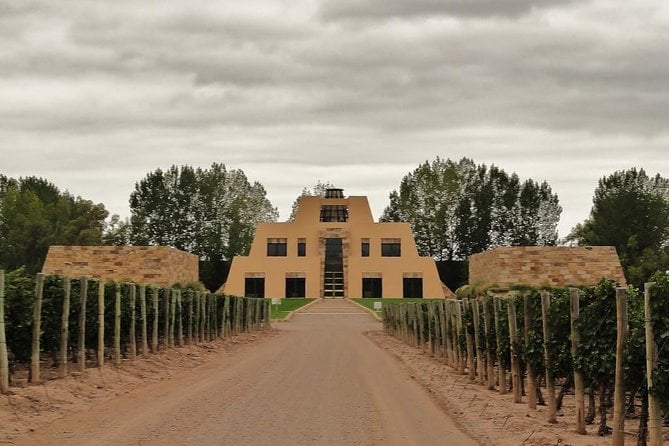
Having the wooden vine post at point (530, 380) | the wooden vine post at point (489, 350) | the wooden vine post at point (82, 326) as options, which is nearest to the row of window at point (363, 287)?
the wooden vine post at point (489, 350)

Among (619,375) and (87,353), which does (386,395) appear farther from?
(87,353)

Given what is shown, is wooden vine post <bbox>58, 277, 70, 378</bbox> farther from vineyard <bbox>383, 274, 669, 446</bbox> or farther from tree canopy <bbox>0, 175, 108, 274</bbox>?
tree canopy <bbox>0, 175, 108, 274</bbox>

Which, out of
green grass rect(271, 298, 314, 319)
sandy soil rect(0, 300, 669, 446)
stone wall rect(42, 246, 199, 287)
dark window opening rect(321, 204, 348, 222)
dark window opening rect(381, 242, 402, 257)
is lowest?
sandy soil rect(0, 300, 669, 446)

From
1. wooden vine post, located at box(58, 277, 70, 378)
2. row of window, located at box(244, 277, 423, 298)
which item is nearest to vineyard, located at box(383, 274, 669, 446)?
wooden vine post, located at box(58, 277, 70, 378)

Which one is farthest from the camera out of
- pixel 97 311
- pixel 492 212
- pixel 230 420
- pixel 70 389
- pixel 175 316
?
pixel 492 212

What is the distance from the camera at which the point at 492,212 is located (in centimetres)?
10206

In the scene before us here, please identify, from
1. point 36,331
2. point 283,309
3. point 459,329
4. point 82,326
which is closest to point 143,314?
point 82,326

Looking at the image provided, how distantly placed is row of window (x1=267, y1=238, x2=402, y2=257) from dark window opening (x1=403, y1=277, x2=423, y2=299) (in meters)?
3.65

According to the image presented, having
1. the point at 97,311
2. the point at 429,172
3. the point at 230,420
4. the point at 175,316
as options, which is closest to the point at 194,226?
the point at 429,172

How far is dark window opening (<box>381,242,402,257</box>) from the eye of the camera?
312 ft

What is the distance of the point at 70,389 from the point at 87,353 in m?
5.54

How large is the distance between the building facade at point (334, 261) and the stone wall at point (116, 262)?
17.4 m

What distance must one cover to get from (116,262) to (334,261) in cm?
2774

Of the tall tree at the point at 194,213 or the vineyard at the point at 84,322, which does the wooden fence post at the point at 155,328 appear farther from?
the tall tree at the point at 194,213
